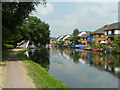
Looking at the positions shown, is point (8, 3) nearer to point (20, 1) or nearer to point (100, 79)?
point (20, 1)

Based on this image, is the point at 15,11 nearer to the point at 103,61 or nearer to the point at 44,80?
the point at 44,80

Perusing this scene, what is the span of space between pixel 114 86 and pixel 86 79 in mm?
2605

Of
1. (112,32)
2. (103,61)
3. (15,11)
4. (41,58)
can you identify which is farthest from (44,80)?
(112,32)

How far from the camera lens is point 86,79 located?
1277cm

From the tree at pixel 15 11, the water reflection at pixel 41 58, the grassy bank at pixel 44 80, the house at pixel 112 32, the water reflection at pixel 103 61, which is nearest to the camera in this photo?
the grassy bank at pixel 44 80

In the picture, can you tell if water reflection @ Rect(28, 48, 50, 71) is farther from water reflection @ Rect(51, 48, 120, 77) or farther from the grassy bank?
the grassy bank

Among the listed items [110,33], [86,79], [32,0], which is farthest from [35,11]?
[110,33]

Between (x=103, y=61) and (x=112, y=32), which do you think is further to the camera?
(x=112, y=32)

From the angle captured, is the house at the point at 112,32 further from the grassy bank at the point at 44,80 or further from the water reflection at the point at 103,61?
the grassy bank at the point at 44,80

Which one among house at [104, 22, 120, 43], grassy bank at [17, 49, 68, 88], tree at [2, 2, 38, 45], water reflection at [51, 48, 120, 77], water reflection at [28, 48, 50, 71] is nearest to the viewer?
grassy bank at [17, 49, 68, 88]

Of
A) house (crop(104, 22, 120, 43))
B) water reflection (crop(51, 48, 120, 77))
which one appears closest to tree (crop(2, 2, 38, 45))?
water reflection (crop(51, 48, 120, 77))

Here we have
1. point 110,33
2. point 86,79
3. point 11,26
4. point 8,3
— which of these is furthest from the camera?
point 110,33

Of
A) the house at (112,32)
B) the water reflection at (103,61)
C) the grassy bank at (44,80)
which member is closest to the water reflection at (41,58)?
the water reflection at (103,61)

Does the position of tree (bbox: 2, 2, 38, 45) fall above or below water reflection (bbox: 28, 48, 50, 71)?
above
